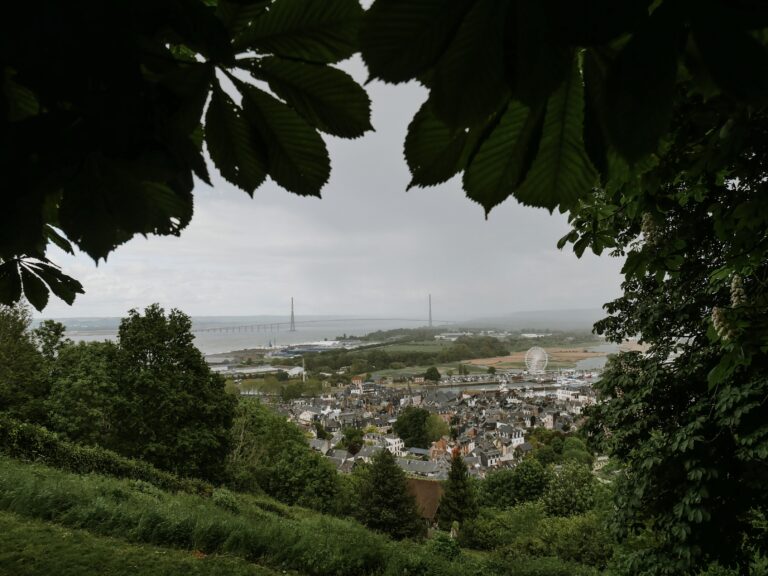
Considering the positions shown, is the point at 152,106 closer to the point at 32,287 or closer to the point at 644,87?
the point at 644,87

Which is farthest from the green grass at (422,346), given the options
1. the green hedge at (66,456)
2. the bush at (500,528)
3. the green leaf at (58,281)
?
the green leaf at (58,281)

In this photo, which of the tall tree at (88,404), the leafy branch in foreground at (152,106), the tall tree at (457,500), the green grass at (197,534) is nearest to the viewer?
the leafy branch in foreground at (152,106)

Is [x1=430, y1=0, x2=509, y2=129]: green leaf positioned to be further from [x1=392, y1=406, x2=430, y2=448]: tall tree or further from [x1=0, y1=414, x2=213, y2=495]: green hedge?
[x1=392, y1=406, x2=430, y2=448]: tall tree

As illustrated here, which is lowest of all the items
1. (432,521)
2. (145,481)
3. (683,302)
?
(432,521)

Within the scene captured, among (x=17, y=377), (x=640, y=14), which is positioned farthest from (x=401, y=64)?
(x=17, y=377)

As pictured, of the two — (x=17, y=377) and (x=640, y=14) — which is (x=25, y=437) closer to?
(x=17, y=377)

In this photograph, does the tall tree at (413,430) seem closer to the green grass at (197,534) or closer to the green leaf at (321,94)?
the green grass at (197,534)
